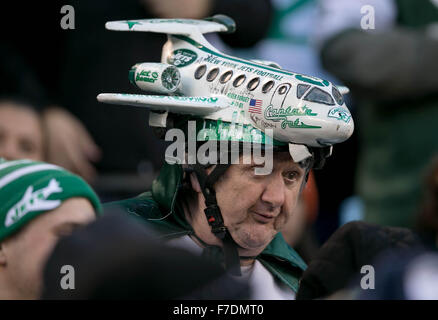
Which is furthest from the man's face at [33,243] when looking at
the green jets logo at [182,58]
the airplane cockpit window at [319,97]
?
the airplane cockpit window at [319,97]

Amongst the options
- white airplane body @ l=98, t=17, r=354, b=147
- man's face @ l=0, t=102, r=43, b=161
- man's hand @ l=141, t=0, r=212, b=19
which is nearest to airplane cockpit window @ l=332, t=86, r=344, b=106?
white airplane body @ l=98, t=17, r=354, b=147

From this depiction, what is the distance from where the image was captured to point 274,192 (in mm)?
2906

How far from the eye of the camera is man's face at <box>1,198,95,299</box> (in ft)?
9.74

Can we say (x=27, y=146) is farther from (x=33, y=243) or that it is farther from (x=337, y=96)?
(x=337, y=96)

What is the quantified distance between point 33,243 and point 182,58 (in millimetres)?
725

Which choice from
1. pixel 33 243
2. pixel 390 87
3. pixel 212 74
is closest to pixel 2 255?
pixel 33 243

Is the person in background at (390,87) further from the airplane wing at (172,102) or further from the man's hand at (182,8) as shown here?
the airplane wing at (172,102)

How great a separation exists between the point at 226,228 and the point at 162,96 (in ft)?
1.48

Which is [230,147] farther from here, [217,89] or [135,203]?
[135,203]

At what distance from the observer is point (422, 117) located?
514cm

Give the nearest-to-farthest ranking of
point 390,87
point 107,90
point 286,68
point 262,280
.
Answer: point 262,280 → point 107,90 → point 286,68 → point 390,87

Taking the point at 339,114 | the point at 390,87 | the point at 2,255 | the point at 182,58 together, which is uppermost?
the point at 182,58

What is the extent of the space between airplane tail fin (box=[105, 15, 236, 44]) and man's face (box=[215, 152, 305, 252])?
0.45 metres

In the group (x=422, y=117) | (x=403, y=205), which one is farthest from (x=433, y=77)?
(x=403, y=205)
